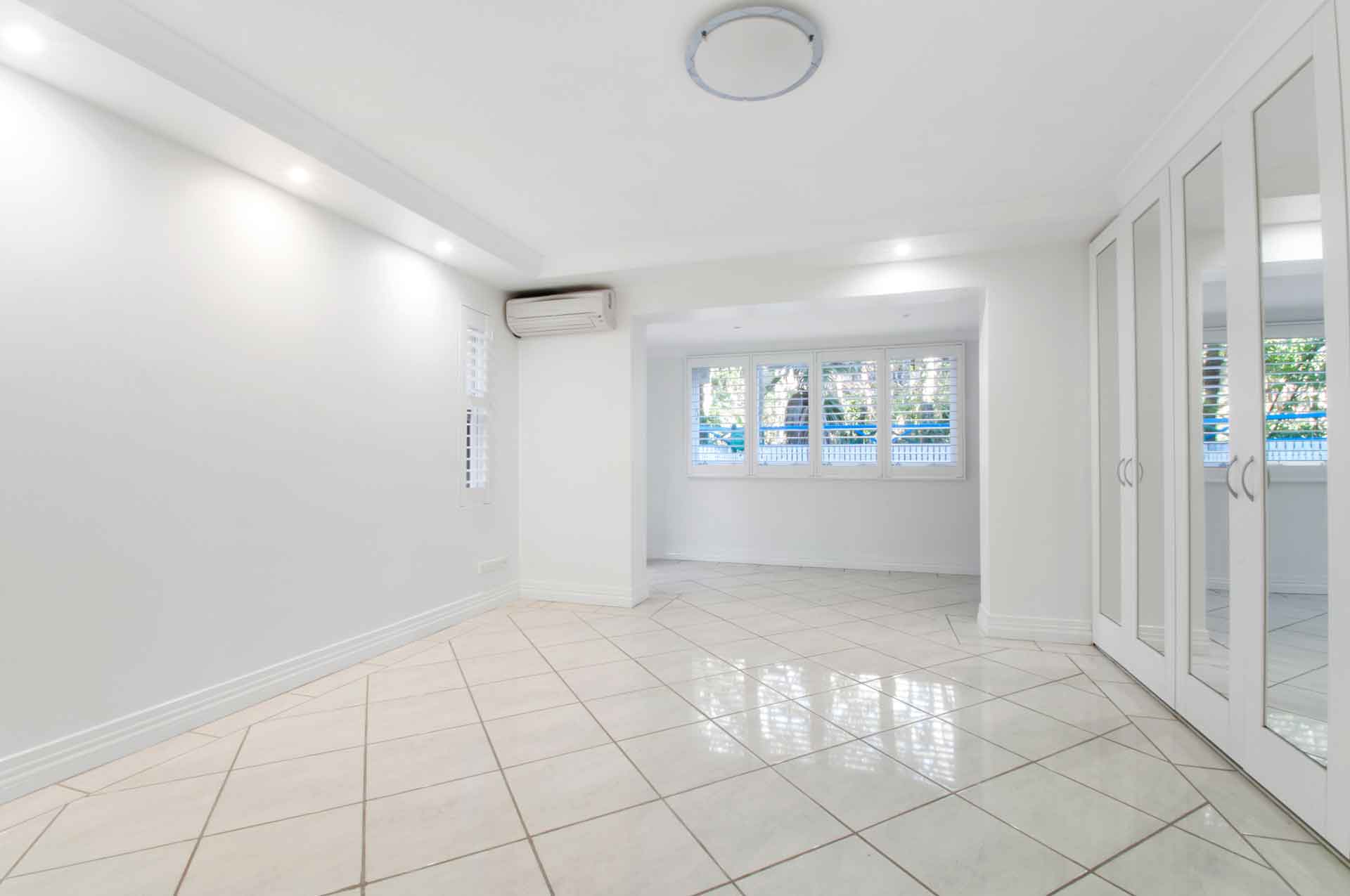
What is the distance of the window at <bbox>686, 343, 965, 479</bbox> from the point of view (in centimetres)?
590

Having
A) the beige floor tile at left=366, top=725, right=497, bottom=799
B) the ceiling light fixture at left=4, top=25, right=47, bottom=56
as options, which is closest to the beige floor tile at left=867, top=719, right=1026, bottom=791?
the beige floor tile at left=366, top=725, right=497, bottom=799

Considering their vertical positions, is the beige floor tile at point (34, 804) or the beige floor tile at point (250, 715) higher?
the beige floor tile at point (34, 804)

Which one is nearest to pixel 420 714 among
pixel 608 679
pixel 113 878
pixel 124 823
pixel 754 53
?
pixel 608 679

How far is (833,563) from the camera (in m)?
6.19

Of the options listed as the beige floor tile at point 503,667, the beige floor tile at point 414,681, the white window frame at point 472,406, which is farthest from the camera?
the white window frame at point 472,406

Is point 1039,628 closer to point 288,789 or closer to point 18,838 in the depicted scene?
point 288,789

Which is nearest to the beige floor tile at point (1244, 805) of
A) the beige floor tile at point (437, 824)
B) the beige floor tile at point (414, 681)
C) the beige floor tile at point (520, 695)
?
the beige floor tile at point (437, 824)

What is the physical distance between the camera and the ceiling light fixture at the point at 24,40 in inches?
70.0

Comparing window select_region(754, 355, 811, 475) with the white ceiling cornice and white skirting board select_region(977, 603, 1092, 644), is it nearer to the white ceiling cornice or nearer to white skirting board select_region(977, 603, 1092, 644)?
white skirting board select_region(977, 603, 1092, 644)

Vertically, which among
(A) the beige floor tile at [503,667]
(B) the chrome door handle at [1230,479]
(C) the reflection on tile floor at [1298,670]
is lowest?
(A) the beige floor tile at [503,667]

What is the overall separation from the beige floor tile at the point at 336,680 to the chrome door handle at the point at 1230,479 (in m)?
3.62

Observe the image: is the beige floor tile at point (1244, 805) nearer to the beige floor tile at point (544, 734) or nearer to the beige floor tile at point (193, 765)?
the beige floor tile at point (544, 734)

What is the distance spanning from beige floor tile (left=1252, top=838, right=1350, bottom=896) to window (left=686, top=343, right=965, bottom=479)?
14.4 ft

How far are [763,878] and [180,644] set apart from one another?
2.32m
